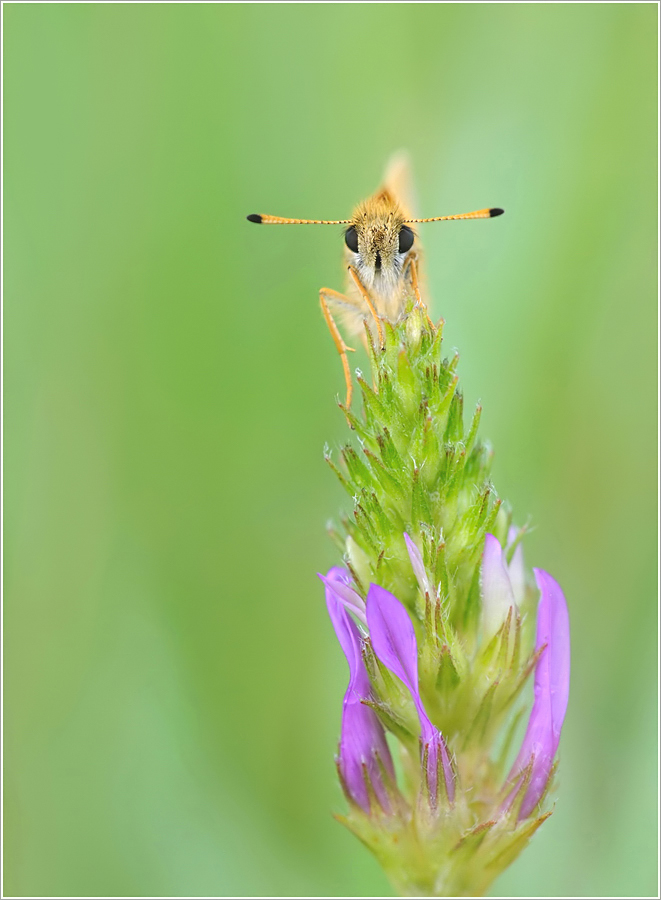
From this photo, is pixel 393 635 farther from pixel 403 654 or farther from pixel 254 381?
pixel 254 381

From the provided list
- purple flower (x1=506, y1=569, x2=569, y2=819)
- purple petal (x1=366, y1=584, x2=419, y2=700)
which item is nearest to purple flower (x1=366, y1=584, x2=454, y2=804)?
purple petal (x1=366, y1=584, x2=419, y2=700)

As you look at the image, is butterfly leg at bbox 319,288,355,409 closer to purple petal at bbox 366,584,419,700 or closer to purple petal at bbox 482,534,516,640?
purple petal at bbox 482,534,516,640

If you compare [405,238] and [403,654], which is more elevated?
[405,238]

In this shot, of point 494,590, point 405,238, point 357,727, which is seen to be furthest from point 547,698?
point 405,238

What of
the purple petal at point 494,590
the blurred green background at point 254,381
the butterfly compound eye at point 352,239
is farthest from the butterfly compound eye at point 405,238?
the purple petal at point 494,590

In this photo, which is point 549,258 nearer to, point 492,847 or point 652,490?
point 652,490

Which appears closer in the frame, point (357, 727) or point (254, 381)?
point (357, 727)

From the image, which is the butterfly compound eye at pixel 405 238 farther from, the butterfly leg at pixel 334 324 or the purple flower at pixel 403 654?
the purple flower at pixel 403 654

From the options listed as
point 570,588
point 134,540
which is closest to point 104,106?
point 134,540
